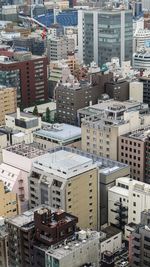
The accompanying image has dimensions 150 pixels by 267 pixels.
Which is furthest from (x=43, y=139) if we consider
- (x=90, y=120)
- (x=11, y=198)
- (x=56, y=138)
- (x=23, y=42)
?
(x=23, y=42)

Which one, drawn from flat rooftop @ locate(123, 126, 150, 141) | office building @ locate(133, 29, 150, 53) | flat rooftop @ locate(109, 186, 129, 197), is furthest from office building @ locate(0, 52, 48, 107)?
flat rooftop @ locate(109, 186, 129, 197)

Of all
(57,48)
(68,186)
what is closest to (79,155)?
(68,186)

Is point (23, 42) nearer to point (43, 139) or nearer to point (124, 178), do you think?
point (43, 139)

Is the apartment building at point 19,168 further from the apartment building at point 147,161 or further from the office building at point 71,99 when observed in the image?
the office building at point 71,99

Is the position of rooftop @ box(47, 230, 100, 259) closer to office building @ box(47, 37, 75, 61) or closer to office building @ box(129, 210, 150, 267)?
office building @ box(129, 210, 150, 267)

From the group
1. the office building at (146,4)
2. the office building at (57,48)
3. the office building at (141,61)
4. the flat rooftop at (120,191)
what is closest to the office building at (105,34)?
the office building at (141,61)

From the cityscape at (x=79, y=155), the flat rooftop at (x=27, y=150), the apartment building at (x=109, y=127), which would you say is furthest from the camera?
the apartment building at (x=109, y=127)
